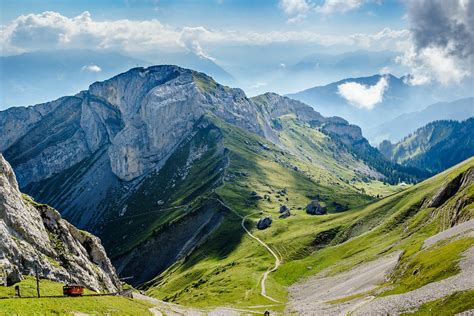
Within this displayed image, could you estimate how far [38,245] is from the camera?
9575cm

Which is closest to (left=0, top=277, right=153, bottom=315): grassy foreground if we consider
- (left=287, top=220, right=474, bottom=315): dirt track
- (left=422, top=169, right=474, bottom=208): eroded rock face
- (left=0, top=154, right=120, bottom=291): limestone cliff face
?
(left=0, top=154, right=120, bottom=291): limestone cliff face

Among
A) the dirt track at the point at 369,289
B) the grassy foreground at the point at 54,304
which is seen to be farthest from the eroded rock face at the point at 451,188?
the grassy foreground at the point at 54,304

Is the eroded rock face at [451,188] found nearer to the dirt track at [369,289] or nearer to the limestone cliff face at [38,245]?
the dirt track at [369,289]

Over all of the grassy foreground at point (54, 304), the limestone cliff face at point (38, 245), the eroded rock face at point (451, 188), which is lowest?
the eroded rock face at point (451, 188)

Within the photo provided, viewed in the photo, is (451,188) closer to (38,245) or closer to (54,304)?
Answer: (38,245)

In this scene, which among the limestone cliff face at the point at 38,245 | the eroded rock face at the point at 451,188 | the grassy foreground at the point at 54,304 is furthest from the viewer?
the eroded rock face at the point at 451,188

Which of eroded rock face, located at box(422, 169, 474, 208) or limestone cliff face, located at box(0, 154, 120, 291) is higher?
limestone cliff face, located at box(0, 154, 120, 291)

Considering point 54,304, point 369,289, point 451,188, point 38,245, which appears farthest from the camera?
point 451,188

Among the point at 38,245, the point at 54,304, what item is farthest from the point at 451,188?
the point at 54,304

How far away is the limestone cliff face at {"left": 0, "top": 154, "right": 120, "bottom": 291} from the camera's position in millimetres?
83225

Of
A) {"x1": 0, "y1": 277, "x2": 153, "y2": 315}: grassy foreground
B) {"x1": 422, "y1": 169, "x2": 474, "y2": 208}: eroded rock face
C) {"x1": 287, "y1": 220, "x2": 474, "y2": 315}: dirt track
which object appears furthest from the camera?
{"x1": 422, "y1": 169, "x2": 474, "y2": 208}: eroded rock face

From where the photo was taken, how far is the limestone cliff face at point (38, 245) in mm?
83225

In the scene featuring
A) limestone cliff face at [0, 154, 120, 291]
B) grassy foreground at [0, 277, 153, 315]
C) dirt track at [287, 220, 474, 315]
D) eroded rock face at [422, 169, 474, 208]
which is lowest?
dirt track at [287, 220, 474, 315]

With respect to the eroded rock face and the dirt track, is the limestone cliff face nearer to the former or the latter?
the dirt track
